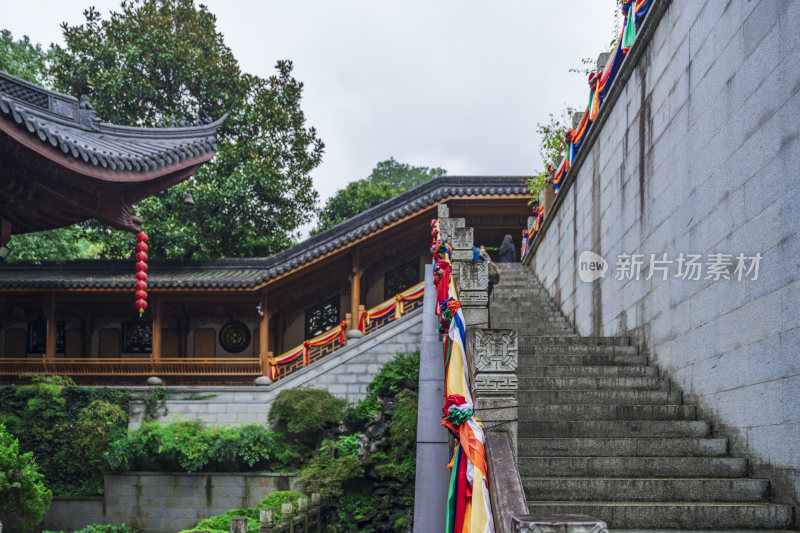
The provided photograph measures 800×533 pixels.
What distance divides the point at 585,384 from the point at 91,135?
40.5 feet

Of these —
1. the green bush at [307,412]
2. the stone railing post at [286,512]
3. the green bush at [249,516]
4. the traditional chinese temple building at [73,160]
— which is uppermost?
the traditional chinese temple building at [73,160]

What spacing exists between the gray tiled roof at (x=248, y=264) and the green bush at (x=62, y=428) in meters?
2.90

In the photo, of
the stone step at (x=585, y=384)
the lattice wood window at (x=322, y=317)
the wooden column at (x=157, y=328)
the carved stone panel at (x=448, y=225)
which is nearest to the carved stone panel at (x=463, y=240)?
the carved stone panel at (x=448, y=225)

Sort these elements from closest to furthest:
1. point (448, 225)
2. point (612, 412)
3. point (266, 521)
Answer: point (612, 412), point (266, 521), point (448, 225)

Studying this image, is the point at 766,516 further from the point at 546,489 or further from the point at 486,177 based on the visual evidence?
the point at 486,177

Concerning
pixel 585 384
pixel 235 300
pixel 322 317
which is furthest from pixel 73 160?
pixel 585 384

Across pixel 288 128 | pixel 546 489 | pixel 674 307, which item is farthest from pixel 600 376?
pixel 288 128

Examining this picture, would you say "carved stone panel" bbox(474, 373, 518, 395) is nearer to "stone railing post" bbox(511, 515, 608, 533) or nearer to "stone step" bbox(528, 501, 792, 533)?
"stone step" bbox(528, 501, 792, 533)

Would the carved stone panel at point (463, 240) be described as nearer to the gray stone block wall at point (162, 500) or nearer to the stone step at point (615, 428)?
the stone step at point (615, 428)

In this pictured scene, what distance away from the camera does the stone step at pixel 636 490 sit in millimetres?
5398

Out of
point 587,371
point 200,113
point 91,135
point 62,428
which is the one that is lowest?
point 62,428

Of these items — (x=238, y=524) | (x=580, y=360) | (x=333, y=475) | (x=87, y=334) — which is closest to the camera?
(x=238, y=524)

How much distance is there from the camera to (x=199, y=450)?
15.1 m

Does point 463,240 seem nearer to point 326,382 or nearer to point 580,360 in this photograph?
point 580,360
